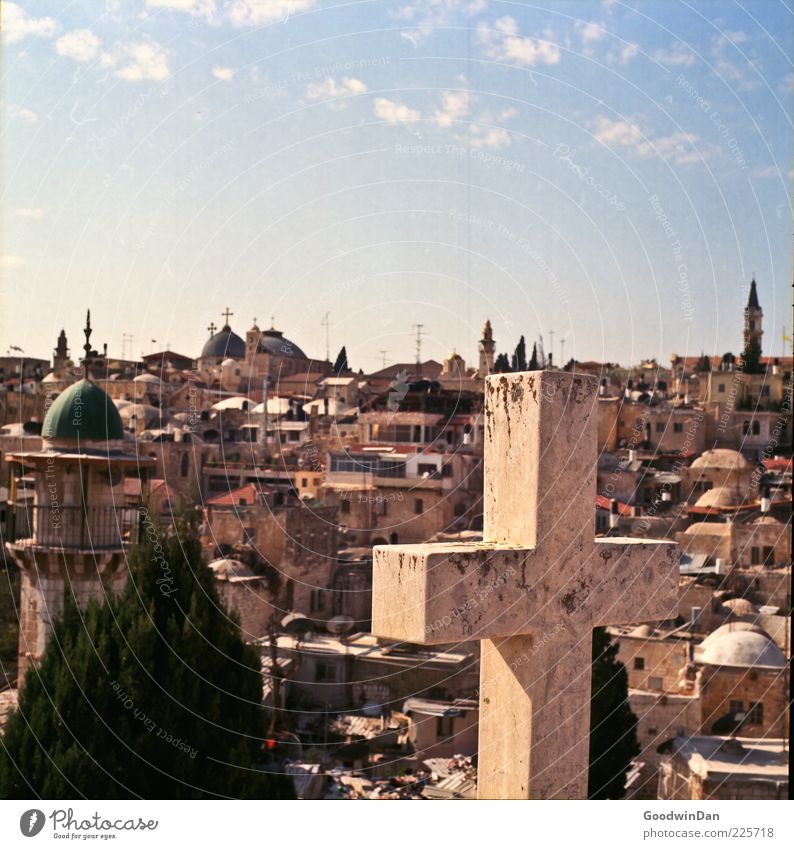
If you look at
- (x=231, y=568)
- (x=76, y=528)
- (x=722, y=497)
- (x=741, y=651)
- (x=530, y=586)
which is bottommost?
(x=741, y=651)

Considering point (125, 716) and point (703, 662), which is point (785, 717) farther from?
point (125, 716)

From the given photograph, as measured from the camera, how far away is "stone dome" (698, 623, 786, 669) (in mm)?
16031

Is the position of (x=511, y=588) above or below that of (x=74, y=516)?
above

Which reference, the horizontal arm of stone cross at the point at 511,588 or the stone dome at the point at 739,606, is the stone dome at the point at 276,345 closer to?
the stone dome at the point at 739,606

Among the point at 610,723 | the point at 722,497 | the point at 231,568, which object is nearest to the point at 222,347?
the point at 722,497

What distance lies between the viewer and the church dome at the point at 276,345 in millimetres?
41769

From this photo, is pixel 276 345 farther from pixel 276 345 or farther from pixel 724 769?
pixel 724 769

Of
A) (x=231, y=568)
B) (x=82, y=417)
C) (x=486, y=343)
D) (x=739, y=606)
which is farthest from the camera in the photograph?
(x=739, y=606)

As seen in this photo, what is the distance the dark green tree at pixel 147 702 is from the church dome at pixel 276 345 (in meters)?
32.7

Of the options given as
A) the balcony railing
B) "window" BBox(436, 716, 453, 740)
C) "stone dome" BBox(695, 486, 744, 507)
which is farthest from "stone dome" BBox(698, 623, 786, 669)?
the balcony railing

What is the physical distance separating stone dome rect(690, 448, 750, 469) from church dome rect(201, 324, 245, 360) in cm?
2435

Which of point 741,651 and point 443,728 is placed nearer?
point 443,728

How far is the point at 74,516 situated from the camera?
807 cm

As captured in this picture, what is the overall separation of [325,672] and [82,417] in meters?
9.98
